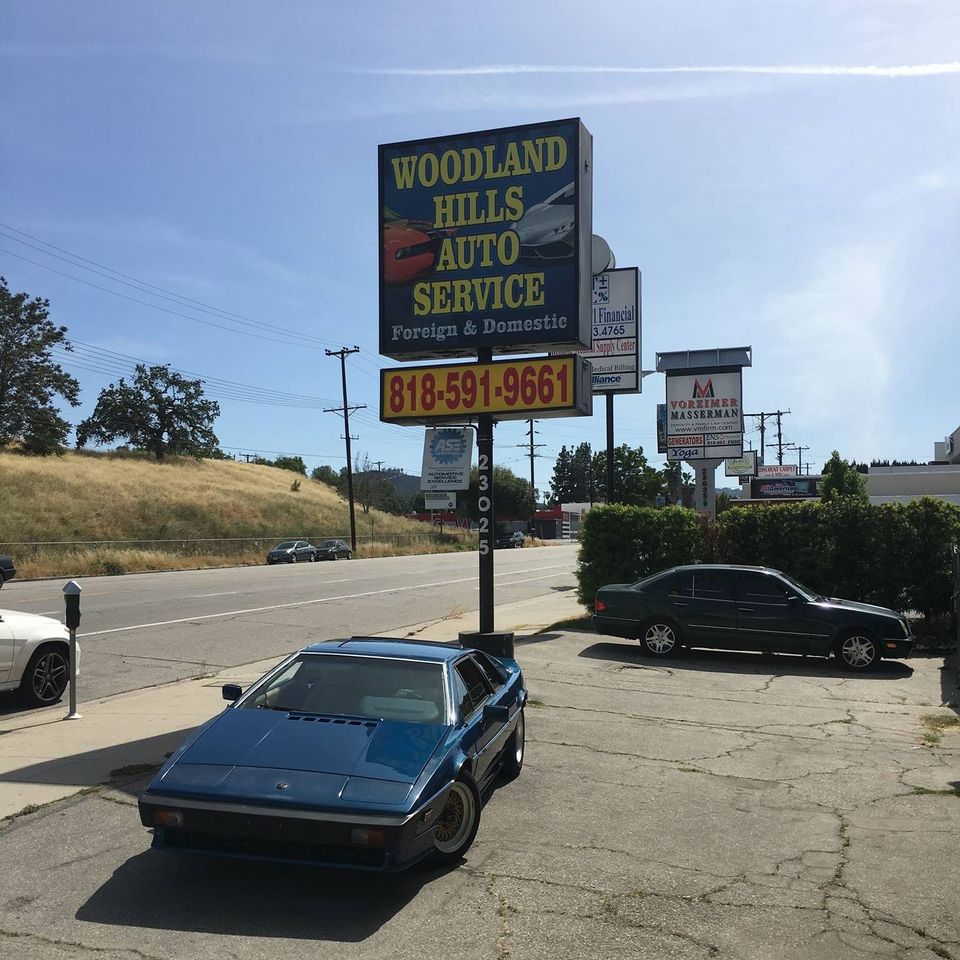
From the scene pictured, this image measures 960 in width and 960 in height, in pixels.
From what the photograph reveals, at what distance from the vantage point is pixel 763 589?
13.8 m

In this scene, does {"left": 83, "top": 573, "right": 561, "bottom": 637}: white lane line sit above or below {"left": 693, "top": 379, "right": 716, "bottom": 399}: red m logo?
below

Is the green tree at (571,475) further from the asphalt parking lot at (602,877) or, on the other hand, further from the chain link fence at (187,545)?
the asphalt parking lot at (602,877)

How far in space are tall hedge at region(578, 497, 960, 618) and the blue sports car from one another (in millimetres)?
12001

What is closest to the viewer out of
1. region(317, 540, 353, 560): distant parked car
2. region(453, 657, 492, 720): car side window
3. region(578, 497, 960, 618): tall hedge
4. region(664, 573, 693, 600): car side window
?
region(453, 657, 492, 720): car side window

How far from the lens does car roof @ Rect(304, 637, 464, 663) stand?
20.6 feet

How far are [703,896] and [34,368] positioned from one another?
76.2 m

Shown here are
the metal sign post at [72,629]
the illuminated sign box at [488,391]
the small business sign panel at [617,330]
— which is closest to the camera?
the metal sign post at [72,629]

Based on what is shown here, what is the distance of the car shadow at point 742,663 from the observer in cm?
1315

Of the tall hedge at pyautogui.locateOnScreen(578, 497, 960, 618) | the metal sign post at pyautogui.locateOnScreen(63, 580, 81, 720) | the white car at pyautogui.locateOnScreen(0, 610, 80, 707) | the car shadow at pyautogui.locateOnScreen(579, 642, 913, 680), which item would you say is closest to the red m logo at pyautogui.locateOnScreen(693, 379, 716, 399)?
the tall hedge at pyautogui.locateOnScreen(578, 497, 960, 618)

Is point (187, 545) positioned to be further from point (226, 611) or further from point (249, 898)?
point (249, 898)

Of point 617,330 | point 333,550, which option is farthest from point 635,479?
point 333,550

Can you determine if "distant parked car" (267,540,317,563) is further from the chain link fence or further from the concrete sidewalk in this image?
the concrete sidewalk

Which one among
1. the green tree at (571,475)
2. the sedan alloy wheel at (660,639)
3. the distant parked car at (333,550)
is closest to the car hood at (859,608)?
the sedan alloy wheel at (660,639)

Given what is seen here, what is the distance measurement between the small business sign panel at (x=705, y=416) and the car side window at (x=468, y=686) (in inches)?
765
